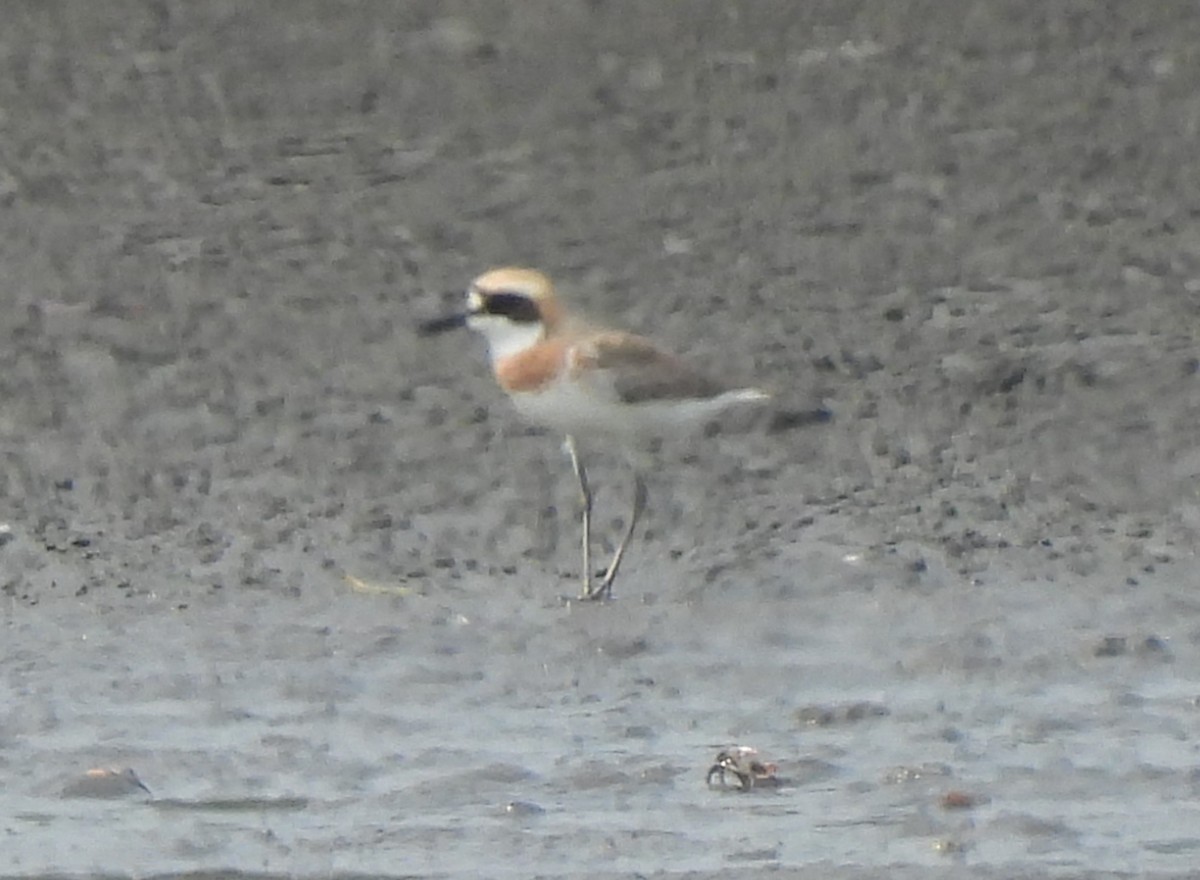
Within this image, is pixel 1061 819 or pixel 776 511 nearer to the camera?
pixel 1061 819

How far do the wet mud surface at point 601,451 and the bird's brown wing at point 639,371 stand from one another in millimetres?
→ 300

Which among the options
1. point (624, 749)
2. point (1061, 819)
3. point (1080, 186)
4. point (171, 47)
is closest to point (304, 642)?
point (624, 749)

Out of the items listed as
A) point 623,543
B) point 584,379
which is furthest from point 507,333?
point 623,543

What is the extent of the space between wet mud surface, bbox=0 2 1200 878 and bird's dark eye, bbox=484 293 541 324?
425mm

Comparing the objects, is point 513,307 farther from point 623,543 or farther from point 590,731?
point 590,731

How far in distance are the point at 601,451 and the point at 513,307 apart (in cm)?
47

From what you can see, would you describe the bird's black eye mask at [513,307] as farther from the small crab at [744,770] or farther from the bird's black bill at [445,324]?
the small crab at [744,770]

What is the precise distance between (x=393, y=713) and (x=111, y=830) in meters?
0.83

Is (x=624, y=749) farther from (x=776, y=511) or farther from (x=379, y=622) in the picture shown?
(x=776, y=511)

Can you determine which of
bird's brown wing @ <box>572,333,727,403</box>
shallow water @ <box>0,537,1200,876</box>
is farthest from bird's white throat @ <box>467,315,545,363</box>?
shallow water @ <box>0,537,1200,876</box>

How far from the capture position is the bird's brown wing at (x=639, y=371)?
759cm

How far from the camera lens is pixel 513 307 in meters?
7.83

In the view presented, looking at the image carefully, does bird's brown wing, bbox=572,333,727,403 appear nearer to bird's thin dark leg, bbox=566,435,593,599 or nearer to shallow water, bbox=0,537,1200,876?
bird's thin dark leg, bbox=566,435,593,599

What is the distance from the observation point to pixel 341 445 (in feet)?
26.3
